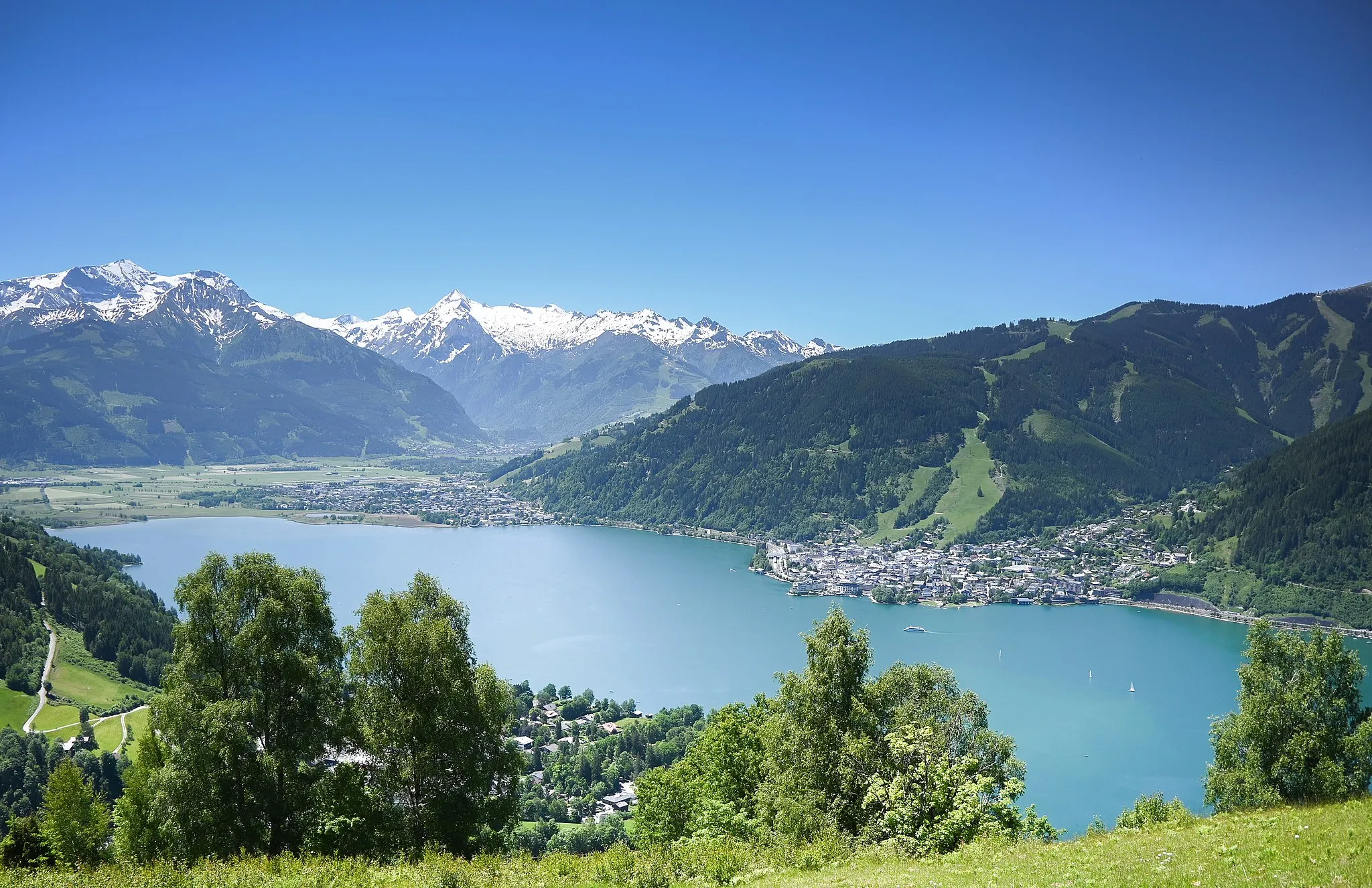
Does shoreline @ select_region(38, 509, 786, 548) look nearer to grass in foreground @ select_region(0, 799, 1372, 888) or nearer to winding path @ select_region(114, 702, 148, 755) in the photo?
winding path @ select_region(114, 702, 148, 755)

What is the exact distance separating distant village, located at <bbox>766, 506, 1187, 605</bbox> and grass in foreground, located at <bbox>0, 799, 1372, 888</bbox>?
73046mm

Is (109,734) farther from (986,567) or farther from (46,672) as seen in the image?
(986,567)

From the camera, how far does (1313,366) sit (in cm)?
18225

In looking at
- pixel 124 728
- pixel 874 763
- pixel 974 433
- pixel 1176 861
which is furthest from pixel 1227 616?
pixel 124 728

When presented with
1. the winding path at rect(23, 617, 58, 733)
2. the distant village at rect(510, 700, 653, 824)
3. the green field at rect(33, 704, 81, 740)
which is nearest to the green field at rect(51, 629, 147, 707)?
the winding path at rect(23, 617, 58, 733)

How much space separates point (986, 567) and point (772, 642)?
4196 centimetres

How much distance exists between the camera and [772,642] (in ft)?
215

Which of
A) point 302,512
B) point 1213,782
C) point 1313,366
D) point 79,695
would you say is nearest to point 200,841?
point 1213,782

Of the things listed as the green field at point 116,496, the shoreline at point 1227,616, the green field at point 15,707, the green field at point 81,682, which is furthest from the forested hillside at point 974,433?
the green field at point 15,707

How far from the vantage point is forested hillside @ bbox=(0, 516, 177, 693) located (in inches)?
1753

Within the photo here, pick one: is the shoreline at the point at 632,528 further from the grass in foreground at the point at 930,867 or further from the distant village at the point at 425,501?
the grass in foreground at the point at 930,867

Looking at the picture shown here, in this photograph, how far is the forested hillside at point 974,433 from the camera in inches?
5027

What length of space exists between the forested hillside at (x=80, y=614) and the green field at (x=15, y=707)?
2.58 ft

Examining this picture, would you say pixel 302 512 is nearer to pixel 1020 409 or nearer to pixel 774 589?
pixel 774 589
